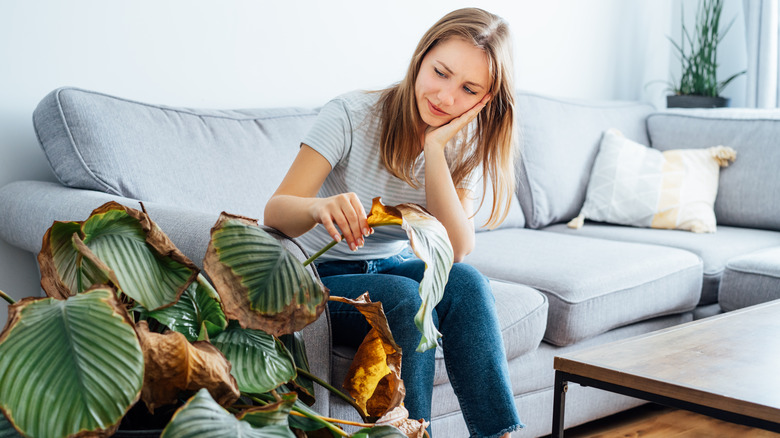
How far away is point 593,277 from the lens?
180 centimetres

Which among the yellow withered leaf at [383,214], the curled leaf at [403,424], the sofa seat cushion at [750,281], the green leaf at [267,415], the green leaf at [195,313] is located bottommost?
the sofa seat cushion at [750,281]

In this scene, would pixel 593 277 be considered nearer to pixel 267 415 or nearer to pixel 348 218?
pixel 348 218

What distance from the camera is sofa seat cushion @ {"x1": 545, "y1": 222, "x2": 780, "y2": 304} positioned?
2.15 m

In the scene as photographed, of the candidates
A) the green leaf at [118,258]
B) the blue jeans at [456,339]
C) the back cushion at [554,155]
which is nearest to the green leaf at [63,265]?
the green leaf at [118,258]

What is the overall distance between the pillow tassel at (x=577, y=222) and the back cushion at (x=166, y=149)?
109 cm

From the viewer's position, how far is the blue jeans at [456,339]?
1.23 meters

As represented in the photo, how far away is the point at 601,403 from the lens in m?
1.86

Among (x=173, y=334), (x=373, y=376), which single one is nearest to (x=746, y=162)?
(x=373, y=376)

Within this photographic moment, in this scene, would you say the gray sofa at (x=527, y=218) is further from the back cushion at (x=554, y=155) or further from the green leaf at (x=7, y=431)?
the green leaf at (x=7, y=431)

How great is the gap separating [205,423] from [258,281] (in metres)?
0.19

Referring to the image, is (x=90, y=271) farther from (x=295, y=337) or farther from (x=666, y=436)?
(x=666, y=436)

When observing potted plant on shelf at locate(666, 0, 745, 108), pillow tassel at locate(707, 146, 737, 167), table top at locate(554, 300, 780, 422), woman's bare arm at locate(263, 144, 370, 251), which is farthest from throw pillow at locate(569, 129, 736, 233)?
woman's bare arm at locate(263, 144, 370, 251)

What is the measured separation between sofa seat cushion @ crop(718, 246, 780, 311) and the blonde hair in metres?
0.87

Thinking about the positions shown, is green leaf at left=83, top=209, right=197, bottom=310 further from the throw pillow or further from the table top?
the throw pillow
